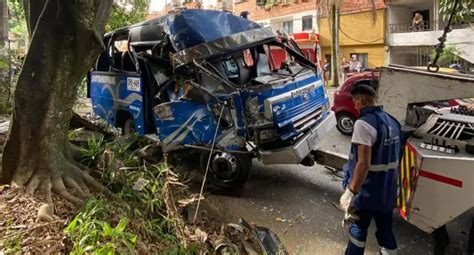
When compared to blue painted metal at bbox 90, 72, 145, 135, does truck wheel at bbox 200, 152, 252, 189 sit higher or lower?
lower

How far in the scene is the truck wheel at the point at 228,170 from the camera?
520 centimetres

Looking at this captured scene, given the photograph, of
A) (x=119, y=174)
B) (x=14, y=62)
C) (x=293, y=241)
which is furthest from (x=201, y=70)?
(x=14, y=62)

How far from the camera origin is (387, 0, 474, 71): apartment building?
1855 cm

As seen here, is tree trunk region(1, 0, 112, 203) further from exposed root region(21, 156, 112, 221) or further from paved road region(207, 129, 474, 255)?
paved road region(207, 129, 474, 255)

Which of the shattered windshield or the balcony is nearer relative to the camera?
the shattered windshield

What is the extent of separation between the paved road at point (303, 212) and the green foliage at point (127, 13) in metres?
9.68

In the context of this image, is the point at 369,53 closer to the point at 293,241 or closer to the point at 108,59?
the point at 108,59

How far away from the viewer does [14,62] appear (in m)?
10.7

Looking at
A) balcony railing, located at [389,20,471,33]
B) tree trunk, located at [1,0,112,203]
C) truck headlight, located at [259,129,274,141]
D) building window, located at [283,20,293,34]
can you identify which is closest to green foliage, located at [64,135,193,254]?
tree trunk, located at [1,0,112,203]

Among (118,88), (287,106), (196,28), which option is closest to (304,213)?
(287,106)

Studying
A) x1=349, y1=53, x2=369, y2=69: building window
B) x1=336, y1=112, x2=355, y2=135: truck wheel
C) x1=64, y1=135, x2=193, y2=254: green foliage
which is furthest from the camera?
x1=349, y1=53, x2=369, y2=69: building window

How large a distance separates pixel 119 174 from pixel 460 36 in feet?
57.1

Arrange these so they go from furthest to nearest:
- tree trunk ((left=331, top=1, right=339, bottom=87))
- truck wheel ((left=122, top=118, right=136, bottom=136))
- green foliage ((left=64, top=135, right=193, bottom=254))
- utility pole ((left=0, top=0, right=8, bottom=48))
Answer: tree trunk ((left=331, top=1, right=339, bottom=87)), utility pole ((left=0, top=0, right=8, bottom=48)), truck wheel ((left=122, top=118, right=136, bottom=136)), green foliage ((left=64, top=135, right=193, bottom=254))

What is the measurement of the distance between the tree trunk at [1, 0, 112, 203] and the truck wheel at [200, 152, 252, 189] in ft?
6.09
